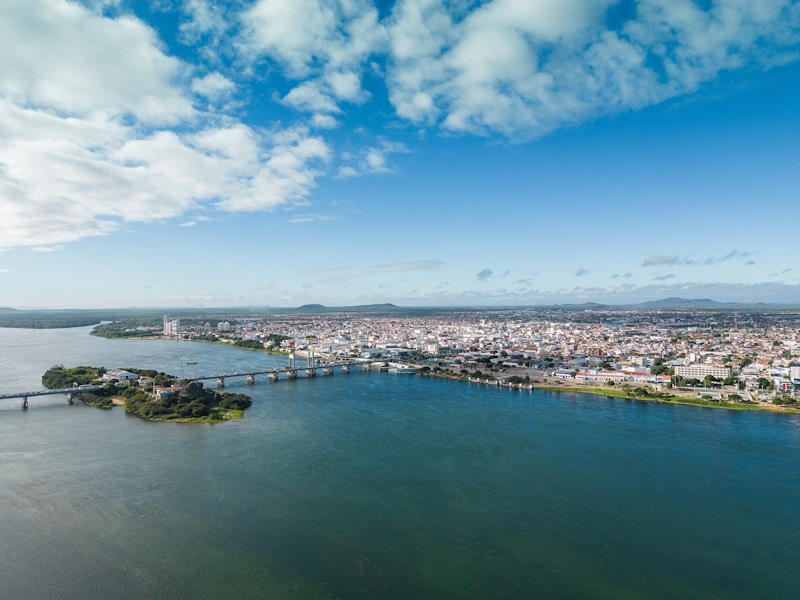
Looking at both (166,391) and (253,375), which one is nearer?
(166,391)

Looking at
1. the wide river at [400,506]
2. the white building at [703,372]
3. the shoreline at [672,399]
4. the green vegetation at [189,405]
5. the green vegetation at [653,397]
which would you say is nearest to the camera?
the wide river at [400,506]

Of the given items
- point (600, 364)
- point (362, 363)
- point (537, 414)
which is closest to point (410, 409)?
point (537, 414)

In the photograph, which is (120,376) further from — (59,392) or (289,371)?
(289,371)

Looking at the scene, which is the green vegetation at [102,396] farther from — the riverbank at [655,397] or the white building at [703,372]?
the white building at [703,372]

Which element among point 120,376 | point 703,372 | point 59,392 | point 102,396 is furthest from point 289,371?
point 703,372

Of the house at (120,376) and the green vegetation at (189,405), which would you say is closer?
the green vegetation at (189,405)

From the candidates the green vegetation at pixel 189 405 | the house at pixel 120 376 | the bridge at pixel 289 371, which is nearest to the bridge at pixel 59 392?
the house at pixel 120 376

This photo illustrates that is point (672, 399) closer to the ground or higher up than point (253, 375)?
closer to the ground

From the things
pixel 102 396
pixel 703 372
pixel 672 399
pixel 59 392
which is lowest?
pixel 672 399

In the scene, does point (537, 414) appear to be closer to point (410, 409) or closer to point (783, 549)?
point (410, 409)
